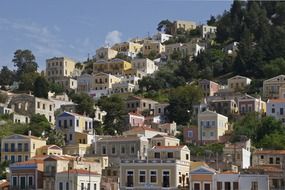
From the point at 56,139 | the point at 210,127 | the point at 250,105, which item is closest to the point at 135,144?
the point at 56,139

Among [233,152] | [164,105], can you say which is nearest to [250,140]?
[233,152]

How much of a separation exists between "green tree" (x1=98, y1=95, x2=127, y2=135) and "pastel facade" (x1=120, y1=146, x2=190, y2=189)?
2674cm

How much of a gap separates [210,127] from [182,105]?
35.4 feet

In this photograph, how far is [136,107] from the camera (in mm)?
101500

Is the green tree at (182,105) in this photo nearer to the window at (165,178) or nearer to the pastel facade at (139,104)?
the pastel facade at (139,104)

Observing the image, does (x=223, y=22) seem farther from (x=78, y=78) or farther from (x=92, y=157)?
(x=92, y=157)

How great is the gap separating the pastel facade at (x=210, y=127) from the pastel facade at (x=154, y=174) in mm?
20585

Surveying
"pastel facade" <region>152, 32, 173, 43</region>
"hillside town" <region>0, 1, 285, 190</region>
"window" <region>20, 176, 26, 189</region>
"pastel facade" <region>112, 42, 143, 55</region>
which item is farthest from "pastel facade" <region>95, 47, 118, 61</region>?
"window" <region>20, 176, 26, 189</region>

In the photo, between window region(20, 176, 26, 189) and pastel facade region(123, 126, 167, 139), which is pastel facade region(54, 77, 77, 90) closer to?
pastel facade region(123, 126, 167, 139)

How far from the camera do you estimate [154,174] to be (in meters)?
62.8

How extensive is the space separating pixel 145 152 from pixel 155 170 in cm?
1181

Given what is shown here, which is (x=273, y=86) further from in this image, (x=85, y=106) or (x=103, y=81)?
(x=103, y=81)

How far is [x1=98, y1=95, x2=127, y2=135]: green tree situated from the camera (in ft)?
298

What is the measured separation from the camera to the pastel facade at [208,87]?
350 feet
